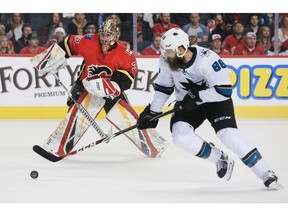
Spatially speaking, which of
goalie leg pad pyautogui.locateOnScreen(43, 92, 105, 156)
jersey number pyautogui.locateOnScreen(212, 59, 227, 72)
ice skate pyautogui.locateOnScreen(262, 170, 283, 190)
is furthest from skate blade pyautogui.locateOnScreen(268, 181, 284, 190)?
goalie leg pad pyautogui.locateOnScreen(43, 92, 105, 156)

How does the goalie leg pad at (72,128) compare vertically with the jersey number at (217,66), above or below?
below

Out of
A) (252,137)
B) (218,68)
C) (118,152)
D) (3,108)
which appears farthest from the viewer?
(3,108)

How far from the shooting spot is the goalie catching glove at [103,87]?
6.40 m

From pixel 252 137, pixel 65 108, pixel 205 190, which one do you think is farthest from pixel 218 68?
pixel 65 108

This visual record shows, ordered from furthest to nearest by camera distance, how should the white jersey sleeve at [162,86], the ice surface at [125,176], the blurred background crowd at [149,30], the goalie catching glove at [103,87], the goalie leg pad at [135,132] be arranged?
the blurred background crowd at [149,30]
the goalie leg pad at [135,132]
the goalie catching glove at [103,87]
the white jersey sleeve at [162,86]
the ice surface at [125,176]

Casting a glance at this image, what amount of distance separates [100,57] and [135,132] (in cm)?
69

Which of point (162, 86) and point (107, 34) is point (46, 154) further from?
point (162, 86)

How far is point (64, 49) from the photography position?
6730 millimetres

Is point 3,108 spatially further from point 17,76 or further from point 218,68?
point 218,68

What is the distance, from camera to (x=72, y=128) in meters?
6.71

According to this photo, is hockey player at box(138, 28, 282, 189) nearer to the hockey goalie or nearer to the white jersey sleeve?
the white jersey sleeve

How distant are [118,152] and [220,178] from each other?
169 cm

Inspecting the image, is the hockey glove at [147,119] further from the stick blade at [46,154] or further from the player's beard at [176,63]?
the stick blade at [46,154]

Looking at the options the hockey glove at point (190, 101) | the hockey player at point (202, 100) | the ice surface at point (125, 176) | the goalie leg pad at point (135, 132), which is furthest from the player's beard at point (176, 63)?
the goalie leg pad at point (135, 132)
